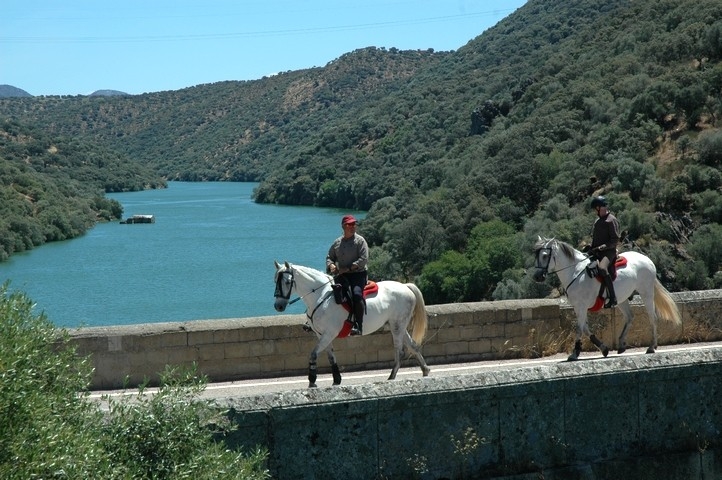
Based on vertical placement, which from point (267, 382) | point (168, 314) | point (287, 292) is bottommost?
point (168, 314)

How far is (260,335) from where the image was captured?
1145 centimetres

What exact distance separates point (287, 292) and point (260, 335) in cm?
125

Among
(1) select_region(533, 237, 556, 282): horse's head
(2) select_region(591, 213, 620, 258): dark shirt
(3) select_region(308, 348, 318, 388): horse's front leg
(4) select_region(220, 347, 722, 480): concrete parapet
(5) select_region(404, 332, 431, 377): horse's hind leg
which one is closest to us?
(4) select_region(220, 347, 722, 480): concrete parapet

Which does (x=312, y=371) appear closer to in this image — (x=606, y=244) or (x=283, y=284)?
(x=283, y=284)

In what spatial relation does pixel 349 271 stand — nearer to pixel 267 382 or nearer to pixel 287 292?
pixel 287 292

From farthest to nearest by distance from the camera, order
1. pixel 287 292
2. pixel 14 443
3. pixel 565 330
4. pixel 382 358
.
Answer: pixel 565 330 < pixel 382 358 < pixel 287 292 < pixel 14 443

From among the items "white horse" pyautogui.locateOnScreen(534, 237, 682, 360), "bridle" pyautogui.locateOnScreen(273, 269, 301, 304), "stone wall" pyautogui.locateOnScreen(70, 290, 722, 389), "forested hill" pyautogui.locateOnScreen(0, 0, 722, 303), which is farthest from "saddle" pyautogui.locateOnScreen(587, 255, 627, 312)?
"forested hill" pyautogui.locateOnScreen(0, 0, 722, 303)

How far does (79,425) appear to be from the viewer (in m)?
5.39

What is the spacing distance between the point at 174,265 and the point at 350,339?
57880 millimetres

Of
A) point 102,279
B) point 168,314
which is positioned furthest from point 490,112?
point 168,314

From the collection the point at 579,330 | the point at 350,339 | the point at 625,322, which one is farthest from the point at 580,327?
the point at 350,339

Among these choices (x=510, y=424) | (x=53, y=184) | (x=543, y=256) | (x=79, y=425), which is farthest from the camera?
(x=53, y=184)

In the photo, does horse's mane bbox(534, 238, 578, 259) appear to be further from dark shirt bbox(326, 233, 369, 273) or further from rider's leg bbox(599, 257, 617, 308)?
dark shirt bbox(326, 233, 369, 273)

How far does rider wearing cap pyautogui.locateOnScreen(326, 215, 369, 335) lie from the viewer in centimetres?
1045
